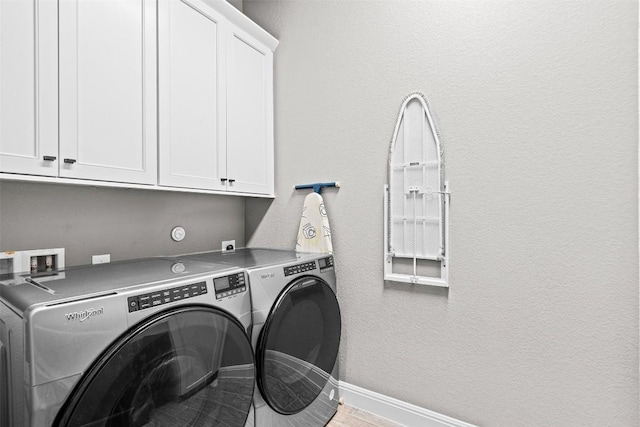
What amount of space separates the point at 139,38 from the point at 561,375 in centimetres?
241

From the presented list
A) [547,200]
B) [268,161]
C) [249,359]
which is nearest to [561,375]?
[547,200]

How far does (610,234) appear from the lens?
1.28 metres

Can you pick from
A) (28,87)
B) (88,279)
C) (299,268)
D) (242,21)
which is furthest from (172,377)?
(242,21)

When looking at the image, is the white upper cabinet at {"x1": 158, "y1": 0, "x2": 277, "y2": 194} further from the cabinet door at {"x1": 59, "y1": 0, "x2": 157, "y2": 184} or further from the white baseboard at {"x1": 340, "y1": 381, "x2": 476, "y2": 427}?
the white baseboard at {"x1": 340, "y1": 381, "x2": 476, "y2": 427}

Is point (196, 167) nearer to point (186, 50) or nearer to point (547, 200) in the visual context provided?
point (186, 50)

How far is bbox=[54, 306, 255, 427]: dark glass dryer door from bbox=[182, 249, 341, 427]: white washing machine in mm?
119

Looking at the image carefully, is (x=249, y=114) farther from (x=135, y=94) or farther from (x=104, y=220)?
(x=104, y=220)

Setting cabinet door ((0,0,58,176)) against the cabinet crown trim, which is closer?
cabinet door ((0,0,58,176))

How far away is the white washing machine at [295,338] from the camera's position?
1346 millimetres

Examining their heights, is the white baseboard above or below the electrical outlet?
below

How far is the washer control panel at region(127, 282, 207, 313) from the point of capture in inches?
37.9

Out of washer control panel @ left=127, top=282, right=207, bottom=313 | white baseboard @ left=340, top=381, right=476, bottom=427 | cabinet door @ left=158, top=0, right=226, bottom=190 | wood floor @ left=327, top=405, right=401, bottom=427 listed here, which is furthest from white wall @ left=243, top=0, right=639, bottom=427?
washer control panel @ left=127, top=282, right=207, bottom=313

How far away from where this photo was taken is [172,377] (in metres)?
1.02

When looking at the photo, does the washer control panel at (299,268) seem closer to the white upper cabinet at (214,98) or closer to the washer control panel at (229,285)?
the washer control panel at (229,285)
